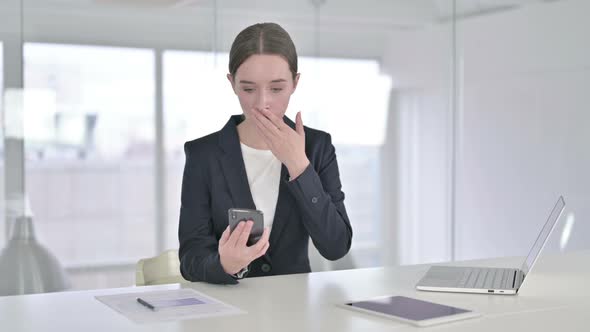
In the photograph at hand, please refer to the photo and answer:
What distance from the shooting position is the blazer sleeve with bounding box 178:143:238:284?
2.32 metres

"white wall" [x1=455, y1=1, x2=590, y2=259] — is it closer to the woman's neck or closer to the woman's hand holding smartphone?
the woman's neck

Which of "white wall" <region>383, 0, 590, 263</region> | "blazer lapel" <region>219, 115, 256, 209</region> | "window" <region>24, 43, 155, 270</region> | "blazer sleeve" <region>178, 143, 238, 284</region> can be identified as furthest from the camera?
"white wall" <region>383, 0, 590, 263</region>

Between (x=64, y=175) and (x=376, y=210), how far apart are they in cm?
194

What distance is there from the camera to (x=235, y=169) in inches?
101

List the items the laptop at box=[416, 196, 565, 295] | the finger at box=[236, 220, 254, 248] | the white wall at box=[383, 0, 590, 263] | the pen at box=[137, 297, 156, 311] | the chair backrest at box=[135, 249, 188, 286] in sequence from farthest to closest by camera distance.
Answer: the white wall at box=[383, 0, 590, 263], the chair backrest at box=[135, 249, 188, 286], the laptop at box=[416, 196, 565, 295], the finger at box=[236, 220, 254, 248], the pen at box=[137, 297, 156, 311]

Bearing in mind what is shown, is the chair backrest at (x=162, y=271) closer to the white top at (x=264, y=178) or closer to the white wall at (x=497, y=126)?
the white top at (x=264, y=178)

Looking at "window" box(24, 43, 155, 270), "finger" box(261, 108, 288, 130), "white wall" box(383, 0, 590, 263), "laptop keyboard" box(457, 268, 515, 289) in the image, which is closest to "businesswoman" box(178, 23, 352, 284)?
"finger" box(261, 108, 288, 130)

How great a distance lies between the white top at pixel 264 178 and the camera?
2578 mm

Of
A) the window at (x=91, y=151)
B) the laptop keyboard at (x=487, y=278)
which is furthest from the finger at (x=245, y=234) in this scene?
the window at (x=91, y=151)

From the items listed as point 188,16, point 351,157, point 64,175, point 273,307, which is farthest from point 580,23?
point 273,307

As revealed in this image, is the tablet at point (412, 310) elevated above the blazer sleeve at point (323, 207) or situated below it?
below

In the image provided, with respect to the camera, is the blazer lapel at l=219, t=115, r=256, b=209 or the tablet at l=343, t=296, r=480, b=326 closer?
the tablet at l=343, t=296, r=480, b=326

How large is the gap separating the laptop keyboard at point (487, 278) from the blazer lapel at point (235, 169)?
0.68 m

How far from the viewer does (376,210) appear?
5.16 m
